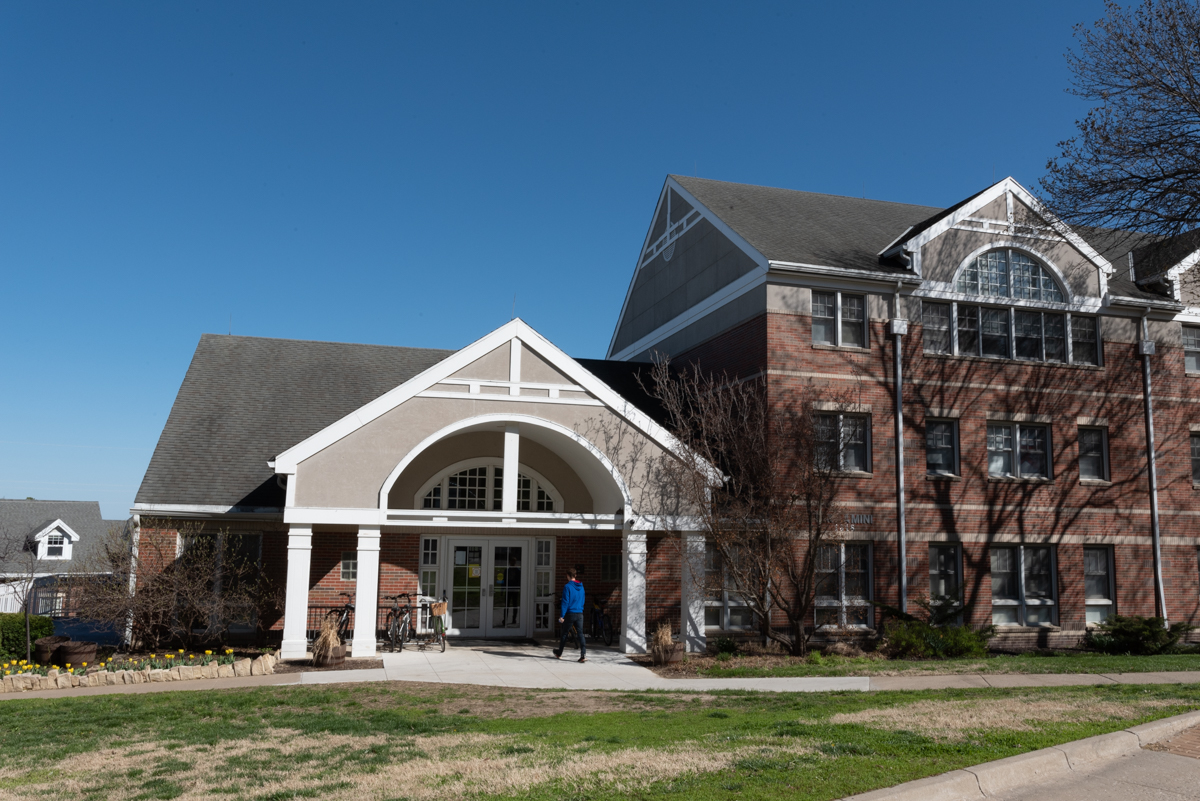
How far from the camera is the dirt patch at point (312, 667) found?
15000 mm

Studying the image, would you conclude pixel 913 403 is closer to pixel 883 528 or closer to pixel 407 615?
pixel 883 528

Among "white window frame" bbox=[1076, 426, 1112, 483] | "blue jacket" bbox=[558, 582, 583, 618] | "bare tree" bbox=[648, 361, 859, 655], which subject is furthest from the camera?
"white window frame" bbox=[1076, 426, 1112, 483]

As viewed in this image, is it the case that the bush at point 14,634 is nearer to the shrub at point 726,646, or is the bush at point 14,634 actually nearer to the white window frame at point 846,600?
the shrub at point 726,646

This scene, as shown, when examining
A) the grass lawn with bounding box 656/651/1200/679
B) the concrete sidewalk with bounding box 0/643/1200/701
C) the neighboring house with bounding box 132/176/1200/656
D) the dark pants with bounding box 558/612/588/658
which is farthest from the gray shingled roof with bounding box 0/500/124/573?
the grass lawn with bounding box 656/651/1200/679

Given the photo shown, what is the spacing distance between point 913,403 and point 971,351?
2.15m

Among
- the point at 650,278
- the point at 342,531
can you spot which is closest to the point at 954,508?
the point at 650,278

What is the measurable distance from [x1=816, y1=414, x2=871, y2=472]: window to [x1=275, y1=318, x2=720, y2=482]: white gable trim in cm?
303

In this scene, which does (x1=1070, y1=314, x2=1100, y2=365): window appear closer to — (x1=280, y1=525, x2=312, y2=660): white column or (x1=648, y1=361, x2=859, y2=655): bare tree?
(x1=648, y1=361, x2=859, y2=655): bare tree

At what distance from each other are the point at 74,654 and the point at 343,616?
466 cm

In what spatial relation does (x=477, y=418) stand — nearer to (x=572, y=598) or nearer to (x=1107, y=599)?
(x=572, y=598)

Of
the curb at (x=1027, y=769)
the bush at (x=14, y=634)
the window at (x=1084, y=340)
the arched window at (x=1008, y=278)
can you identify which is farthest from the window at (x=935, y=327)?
the bush at (x=14, y=634)

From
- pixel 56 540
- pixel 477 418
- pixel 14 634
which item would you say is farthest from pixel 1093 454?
pixel 56 540

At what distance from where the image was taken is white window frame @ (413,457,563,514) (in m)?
20.3

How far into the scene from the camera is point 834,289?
67.9 feet
